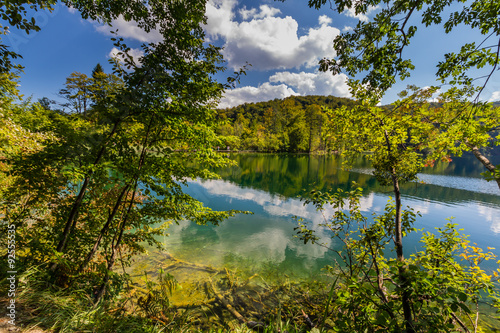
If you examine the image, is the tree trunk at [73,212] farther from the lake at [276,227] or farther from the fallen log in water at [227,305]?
the fallen log in water at [227,305]

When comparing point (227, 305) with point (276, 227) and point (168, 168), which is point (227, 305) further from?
point (276, 227)

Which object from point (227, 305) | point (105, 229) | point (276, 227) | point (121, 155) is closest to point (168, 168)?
point (121, 155)

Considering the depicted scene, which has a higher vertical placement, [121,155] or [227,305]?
[121,155]

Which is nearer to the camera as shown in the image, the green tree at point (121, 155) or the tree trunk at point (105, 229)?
the green tree at point (121, 155)

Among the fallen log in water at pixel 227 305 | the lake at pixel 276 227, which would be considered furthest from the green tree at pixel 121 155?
the fallen log in water at pixel 227 305

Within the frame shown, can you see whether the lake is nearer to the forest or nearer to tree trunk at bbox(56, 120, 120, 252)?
the forest

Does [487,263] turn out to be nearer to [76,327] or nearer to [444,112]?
[444,112]

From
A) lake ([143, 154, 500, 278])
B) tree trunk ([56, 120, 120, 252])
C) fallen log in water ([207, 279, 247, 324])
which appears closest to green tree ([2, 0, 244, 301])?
tree trunk ([56, 120, 120, 252])

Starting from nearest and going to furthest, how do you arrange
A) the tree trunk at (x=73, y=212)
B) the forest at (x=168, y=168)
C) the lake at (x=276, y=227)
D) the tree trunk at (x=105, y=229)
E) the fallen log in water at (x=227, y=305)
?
1. the forest at (x=168, y=168)
2. the tree trunk at (x=73, y=212)
3. the tree trunk at (x=105, y=229)
4. the fallen log in water at (x=227, y=305)
5. the lake at (x=276, y=227)

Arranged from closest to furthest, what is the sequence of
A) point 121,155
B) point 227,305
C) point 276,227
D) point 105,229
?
1. point 121,155
2. point 105,229
3. point 227,305
4. point 276,227

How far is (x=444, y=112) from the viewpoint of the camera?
362 cm

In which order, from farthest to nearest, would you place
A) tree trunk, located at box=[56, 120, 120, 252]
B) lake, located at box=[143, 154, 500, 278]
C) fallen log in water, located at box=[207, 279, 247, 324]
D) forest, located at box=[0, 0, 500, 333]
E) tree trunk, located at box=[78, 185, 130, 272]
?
lake, located at box=[143, 154, 500, 278] → fallen log in water, located at box=[207, 279, 247, 324] → tree trunk, located at box=[78, 185, 130, 272] → tree trunk, located at box=[56, 120, 120, 252] → forest, located at box=[0, 0, 500, 333]

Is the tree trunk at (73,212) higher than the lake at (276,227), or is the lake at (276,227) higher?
the tree trunk at (73,212)

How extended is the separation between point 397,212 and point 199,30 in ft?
17.9
